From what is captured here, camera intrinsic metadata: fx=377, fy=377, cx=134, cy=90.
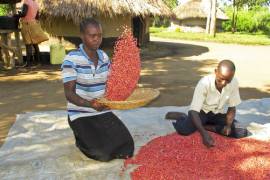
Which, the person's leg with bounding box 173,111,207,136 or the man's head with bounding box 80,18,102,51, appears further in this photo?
the person's leg with bounding box 173,111,207,136

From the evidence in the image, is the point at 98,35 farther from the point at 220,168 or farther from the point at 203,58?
the point at 203,58

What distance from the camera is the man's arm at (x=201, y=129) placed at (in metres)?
3.49

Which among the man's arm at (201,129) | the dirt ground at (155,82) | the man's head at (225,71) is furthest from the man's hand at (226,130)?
the dirt ground at (155,82)

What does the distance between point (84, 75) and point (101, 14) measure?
9843 millimetres

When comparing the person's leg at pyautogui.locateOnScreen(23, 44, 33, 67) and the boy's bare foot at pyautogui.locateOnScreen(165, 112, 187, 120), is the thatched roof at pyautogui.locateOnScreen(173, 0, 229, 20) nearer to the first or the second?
the person's leg at pyautogui.locateOnScreen(23, 44, 33, 67)

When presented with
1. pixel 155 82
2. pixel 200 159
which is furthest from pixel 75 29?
pixel 200 159

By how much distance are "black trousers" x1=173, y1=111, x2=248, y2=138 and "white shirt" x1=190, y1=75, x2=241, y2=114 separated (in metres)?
0.06

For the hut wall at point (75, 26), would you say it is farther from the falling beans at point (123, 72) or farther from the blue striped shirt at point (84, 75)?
the blue striped shirt at point (84, 75)

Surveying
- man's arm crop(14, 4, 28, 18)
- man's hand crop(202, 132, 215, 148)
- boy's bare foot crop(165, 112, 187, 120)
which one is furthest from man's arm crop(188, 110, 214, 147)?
man's arm crop(14, 4, 28, 18)

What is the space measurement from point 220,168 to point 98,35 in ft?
5.10

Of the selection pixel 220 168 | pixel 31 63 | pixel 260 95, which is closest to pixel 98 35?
pixel 220 168

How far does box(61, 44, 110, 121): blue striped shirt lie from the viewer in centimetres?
336

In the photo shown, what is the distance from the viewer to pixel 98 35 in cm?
332

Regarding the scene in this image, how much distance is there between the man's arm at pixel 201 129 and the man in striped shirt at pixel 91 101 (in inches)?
26.2
